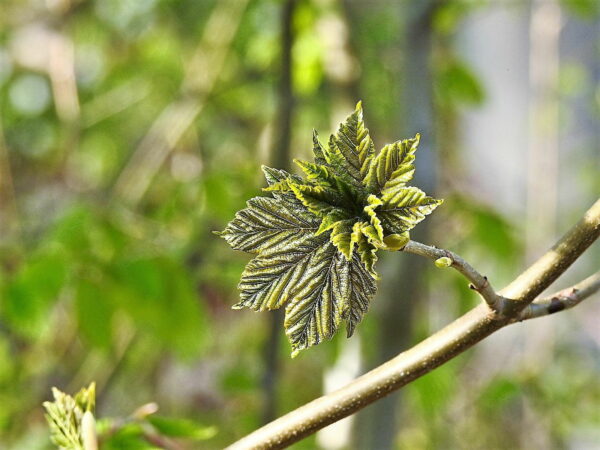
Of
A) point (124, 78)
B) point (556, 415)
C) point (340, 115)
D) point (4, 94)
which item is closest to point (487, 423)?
point (556, 415)

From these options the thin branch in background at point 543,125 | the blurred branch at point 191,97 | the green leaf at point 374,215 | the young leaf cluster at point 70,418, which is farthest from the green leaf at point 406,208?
the thin branch in background at point 543,125

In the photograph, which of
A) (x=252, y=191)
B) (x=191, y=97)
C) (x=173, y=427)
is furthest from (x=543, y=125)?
(x=173, y=427)

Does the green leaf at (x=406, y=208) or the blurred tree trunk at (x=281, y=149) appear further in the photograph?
the blurred tree trunk at (x=281, y=149)

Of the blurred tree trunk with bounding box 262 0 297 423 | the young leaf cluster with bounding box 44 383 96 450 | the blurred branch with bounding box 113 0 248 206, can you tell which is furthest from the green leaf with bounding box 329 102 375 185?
the blurred branch with bounding box 113 0 248 206

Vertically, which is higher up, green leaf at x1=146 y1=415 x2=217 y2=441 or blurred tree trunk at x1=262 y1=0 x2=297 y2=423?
blurred tree trunk at x1=262 y1=0 x2=297 y2=423

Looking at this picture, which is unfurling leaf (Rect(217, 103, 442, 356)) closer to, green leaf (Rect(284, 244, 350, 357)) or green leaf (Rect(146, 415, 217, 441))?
green leaf (Rect(284, 244, 350, 357))

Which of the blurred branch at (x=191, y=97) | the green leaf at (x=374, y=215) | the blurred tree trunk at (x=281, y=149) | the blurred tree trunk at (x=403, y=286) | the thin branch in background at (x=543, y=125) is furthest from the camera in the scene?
the thin branch in background at (x=543, y=125)

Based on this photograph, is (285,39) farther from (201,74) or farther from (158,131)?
(158,131)

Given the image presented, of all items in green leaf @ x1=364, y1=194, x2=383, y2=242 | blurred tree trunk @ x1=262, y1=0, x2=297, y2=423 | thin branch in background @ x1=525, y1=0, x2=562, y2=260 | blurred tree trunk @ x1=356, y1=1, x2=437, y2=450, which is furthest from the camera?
thin branch in background @ x1=525, y1=0, x2=562, y2=260

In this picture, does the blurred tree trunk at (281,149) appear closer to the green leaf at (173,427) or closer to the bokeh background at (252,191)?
the bokeh background at (252,191)
